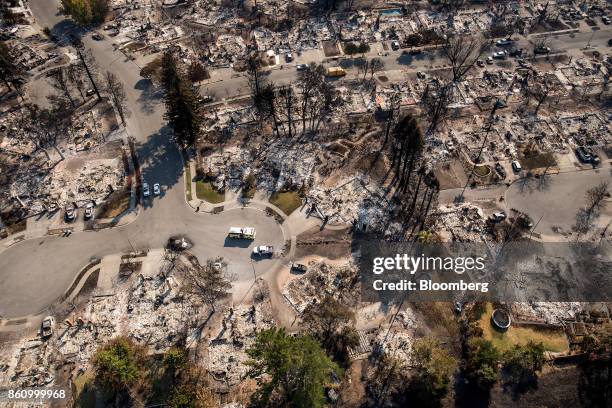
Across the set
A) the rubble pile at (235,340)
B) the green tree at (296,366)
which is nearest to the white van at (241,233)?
the rubble pile at (235,340)

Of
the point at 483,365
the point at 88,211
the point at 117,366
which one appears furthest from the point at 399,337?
the point at 88,211

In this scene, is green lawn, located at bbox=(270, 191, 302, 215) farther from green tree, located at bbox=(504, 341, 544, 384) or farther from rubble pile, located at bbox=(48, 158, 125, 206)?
green tree, located at bbox=(504, 341, 544, 384)

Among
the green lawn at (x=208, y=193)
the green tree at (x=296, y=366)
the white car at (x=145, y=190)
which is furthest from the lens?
the green lawn at (x=208, y=193)

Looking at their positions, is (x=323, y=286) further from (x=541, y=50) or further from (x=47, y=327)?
(x=541, y=50)

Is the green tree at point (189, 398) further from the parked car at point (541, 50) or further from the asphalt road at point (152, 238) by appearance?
the parked car at point (541, 50)

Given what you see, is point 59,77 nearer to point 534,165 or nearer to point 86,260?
point 86,260

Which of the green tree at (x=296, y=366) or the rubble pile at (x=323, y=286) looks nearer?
the green tree at (x=296, y=366)
